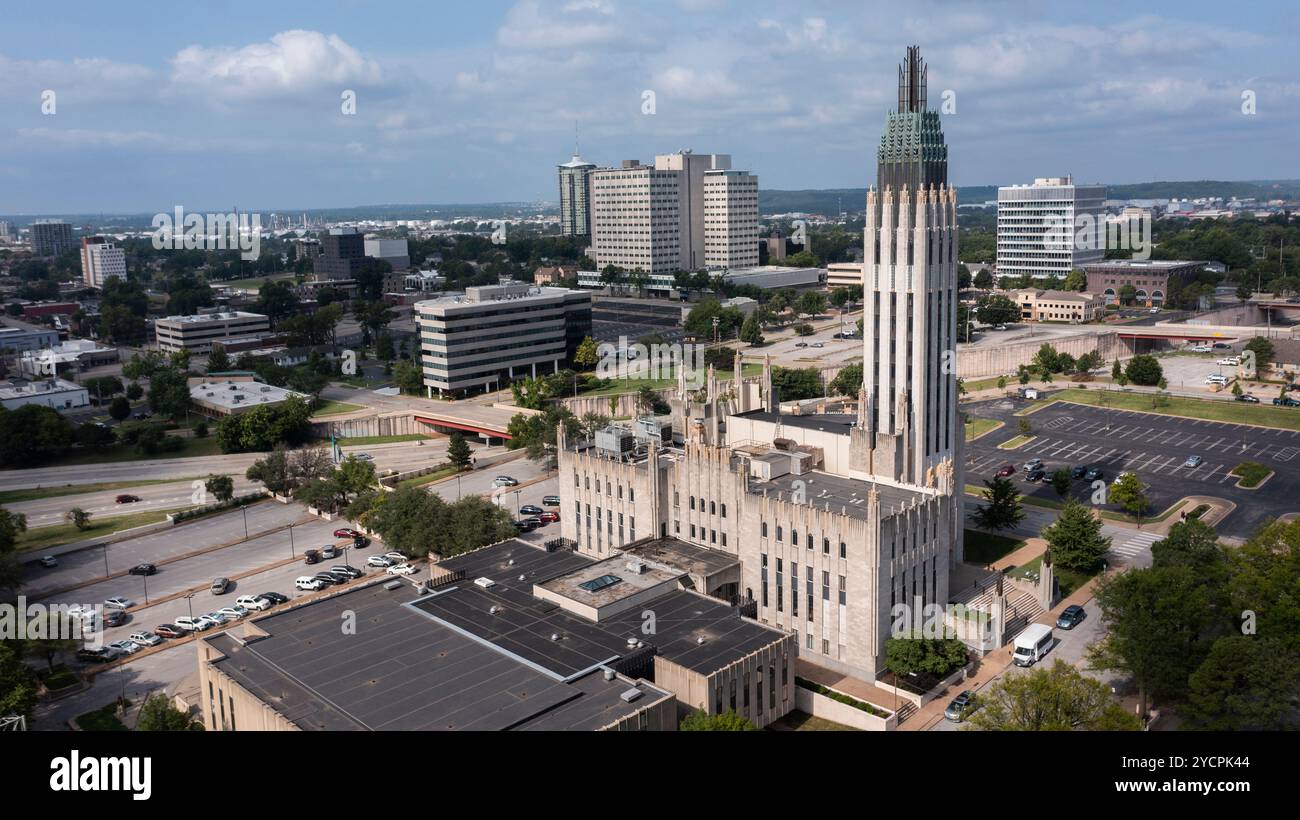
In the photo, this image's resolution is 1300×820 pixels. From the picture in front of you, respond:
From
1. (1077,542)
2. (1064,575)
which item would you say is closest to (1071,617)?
(1064,575)

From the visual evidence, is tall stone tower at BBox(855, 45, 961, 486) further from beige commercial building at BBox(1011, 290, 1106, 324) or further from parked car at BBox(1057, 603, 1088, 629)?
beige commercial building at BBox(1011, 290, 1106, 324)

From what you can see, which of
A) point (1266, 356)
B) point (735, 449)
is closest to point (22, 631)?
point (735, 449)

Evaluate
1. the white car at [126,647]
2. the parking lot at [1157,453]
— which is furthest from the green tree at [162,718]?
the parking lot at [1157,453]

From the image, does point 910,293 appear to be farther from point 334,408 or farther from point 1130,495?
point 334,408

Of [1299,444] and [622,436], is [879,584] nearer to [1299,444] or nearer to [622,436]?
[622,436]

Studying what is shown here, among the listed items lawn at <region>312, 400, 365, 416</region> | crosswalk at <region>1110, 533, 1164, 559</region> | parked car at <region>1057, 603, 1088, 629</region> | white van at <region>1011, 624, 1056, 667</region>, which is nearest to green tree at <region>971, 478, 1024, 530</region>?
crosswalk at <region>1110, 533, 1164, 559</region>
